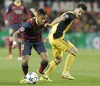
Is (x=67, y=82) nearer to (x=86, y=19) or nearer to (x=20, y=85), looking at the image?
(x=20, y=85)

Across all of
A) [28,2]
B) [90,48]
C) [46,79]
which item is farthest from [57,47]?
[28,2]

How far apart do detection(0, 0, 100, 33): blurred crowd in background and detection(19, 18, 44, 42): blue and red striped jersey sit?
23321 millimetres

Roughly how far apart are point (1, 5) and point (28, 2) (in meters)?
2.06

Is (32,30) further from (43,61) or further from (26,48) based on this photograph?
(43,61)

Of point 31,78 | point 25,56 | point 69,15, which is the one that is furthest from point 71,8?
point 31,78

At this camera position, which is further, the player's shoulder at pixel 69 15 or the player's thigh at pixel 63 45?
the player's thigh at pixel 63 45

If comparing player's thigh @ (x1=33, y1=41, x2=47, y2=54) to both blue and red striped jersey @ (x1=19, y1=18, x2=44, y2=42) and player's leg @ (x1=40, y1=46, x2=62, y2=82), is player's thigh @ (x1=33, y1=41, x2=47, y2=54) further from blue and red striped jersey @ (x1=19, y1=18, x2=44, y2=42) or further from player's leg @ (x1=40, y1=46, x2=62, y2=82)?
player's leg @ (x1=40, y1=46, x2=62, y2=82)

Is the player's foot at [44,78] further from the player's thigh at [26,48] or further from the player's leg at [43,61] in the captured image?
the player's thigh at [26,48]

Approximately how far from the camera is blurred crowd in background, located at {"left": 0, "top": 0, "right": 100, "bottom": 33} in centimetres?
3926

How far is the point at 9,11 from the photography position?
23.9m

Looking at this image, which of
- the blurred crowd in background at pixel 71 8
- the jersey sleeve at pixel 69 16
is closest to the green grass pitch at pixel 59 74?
the jersey sleeve at pixel 69 16

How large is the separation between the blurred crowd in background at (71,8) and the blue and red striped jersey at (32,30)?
2332 centimetres

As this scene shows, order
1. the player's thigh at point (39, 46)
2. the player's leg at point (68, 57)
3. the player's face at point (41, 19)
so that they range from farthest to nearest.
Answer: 1. the player's leg at point (68, 57)
2. the player's thigh at point (39, 46)
3. the player's face at point (41, 19)

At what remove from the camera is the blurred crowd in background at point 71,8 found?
39263 mm
